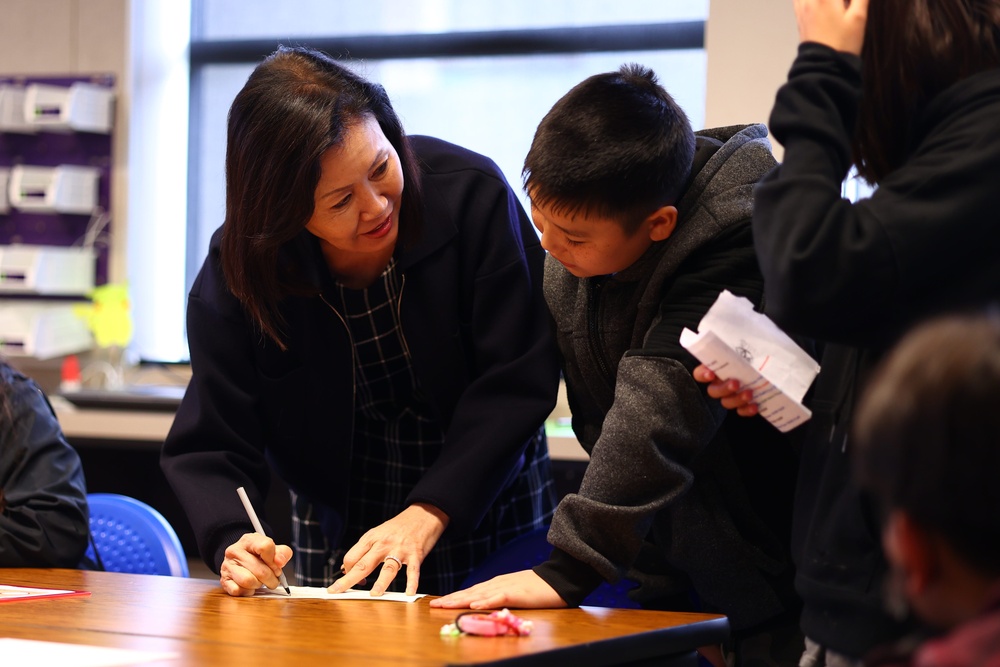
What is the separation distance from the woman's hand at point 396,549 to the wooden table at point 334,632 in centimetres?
6

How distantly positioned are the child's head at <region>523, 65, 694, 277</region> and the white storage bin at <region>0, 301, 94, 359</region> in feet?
8.78

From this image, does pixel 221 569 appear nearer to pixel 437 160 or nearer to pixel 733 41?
pixel 437 160

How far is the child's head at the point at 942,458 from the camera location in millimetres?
571

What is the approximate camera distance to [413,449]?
1.85 meters

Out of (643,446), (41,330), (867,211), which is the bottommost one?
(41,330)

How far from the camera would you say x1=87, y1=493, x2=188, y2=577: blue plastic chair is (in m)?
2.02

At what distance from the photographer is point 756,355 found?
1.19 m

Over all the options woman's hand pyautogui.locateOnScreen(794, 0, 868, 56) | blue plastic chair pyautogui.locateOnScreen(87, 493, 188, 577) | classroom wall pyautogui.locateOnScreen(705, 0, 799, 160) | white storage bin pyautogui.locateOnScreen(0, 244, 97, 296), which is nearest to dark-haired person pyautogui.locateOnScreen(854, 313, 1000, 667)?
woman's hand pyautogui.locateOnScreen(794, 0, 868, 56)

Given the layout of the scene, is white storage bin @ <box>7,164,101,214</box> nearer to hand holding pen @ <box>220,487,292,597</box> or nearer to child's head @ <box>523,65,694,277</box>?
hand holding pen @ <box>220,487,292,597</box>

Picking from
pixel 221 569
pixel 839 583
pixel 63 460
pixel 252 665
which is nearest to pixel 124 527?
pixel 63 460

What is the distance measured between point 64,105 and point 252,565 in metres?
2.64

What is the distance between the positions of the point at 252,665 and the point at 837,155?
0.73 metres

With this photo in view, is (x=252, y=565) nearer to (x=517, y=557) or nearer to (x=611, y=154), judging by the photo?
(x=517, y=557)

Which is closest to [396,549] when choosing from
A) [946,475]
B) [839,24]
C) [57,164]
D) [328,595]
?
[328,595]
